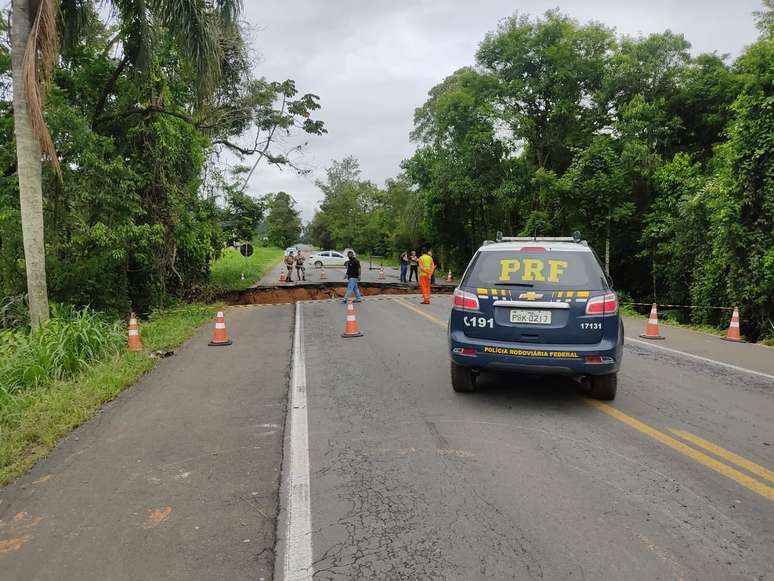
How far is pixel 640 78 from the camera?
78.3ft

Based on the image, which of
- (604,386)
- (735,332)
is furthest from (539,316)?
(735,332)

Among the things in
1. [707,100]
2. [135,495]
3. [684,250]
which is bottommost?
[135,495]

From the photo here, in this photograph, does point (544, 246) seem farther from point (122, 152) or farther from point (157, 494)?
point (122, 152)

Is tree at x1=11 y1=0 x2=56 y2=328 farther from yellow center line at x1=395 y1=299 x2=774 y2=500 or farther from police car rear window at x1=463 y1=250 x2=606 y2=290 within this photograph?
yellow center line at x1=395 y1=299 x2=774 y2=500

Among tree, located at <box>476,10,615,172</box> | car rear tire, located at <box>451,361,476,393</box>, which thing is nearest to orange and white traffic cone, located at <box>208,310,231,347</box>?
car rear tire, located at <box>451,361,476,393</box>

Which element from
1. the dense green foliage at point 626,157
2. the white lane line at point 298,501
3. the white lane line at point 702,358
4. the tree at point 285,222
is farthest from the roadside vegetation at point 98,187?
the tree at point 285,222

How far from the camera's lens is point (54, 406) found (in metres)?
6.11

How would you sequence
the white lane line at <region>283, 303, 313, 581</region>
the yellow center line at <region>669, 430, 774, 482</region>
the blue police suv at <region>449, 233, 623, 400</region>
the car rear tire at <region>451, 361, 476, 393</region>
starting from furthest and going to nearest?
the car rear tire at <region>451, 361, 476, 393</region>, the blue police suv at <region>449, 233, 623, 400</region>, the yellow center line at <region>669, 430, 774, 482</region>, the white lane line at <region>283, 303, 313, 581</region>

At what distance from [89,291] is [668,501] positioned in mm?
12375

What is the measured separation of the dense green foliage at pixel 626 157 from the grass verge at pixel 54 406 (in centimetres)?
1193

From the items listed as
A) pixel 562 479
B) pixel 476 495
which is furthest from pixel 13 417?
pixel 562 479

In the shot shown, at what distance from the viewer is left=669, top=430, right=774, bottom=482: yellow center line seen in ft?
13.9

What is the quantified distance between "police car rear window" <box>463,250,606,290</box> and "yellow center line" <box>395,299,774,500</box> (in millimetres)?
1347

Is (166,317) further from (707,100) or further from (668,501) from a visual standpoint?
(707,100)
